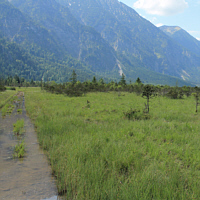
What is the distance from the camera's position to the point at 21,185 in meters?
4.86

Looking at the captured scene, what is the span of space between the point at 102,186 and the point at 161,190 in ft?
5.45

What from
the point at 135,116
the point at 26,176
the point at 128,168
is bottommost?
the point at 26,176

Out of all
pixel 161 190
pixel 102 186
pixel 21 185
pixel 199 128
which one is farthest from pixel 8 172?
pixel 199 128

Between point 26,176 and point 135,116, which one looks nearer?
point 26,176

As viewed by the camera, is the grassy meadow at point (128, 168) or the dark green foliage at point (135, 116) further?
the dark green foliage at point (135, 116)

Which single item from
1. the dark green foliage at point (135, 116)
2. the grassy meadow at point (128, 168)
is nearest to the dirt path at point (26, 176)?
the grassy meadow at point (128, 168)

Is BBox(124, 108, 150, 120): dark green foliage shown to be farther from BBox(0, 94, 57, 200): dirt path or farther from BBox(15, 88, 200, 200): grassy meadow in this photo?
BBox(0, 94, 57, 200): dirt path

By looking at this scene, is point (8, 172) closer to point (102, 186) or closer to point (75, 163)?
point (75, 163)

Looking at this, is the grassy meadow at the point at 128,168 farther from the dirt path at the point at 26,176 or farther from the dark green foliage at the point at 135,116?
the dark green foliage at the point at 135,116

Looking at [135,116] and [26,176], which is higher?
[135,116]

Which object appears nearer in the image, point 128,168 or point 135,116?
point 128,168

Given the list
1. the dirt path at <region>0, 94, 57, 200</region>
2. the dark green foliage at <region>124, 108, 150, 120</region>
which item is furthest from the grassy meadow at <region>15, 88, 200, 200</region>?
the dark green foliage at <region>124, 108, 150, 120</region>

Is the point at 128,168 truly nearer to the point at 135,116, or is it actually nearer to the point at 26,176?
the point at 26,176

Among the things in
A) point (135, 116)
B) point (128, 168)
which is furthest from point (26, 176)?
point (135, 116)
